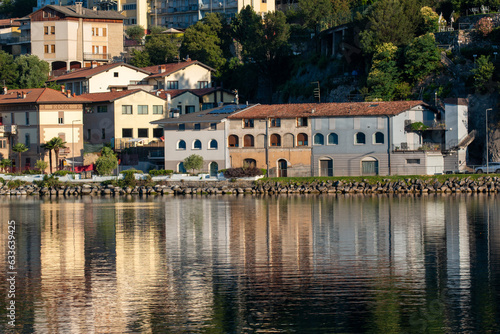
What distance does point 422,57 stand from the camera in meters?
79.8

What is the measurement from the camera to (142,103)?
9188 centimetres

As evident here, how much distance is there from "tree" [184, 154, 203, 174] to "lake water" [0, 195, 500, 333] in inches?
881

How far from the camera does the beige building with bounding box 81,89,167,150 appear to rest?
91188 mm

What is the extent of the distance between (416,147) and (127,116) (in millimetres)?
32979

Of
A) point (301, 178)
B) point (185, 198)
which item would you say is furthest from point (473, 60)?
point (185, 198)

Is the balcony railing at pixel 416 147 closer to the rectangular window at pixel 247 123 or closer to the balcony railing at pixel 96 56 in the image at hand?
the rectangular window at pixel 247 123

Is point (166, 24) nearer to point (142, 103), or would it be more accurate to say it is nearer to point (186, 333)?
point (142, 103)

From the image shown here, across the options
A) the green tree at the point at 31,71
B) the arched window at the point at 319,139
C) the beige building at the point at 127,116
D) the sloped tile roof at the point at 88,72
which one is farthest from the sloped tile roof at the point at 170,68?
the arched window at the point at 319,139

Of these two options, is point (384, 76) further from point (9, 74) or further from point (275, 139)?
point (9, 74)

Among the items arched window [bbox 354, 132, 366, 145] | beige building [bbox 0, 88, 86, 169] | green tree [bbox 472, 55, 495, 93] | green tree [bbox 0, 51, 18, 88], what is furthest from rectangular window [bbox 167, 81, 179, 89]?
green tree [bbox 472, 55, 495, 93]

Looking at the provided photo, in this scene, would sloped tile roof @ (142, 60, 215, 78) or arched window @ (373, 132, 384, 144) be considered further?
sloped tile roof @ (142, 60, 215, 78)

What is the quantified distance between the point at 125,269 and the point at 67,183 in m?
46.1

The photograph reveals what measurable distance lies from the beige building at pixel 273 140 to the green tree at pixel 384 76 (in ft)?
27.0

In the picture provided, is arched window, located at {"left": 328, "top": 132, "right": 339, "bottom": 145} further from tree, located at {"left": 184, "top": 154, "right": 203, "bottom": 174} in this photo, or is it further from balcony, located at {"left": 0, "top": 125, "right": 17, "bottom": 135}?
balcony, located at {"left": 0, "top": 125, "right": 17, "bottom": 135}
